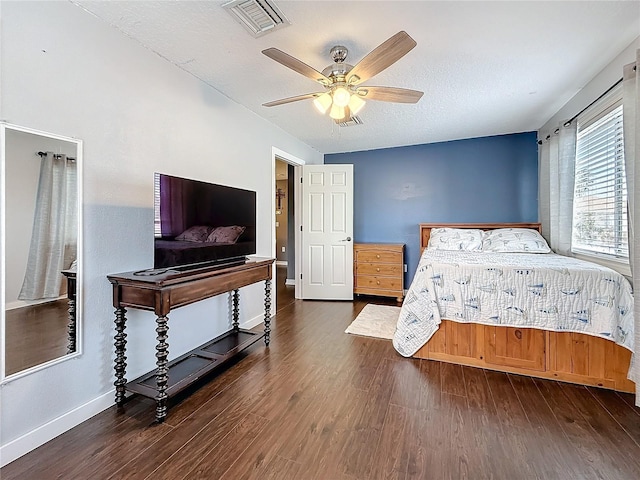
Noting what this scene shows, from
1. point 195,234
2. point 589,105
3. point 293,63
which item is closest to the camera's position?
point 293,63

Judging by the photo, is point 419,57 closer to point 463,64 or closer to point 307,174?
point 463,64

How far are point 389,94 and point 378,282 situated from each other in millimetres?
2986

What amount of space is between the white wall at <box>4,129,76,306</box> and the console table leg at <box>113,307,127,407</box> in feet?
1.62

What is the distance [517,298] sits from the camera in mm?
2271

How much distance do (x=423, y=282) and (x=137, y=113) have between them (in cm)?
249

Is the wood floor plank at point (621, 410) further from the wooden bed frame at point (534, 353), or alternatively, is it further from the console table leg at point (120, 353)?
the console table leg at point (120, 353)

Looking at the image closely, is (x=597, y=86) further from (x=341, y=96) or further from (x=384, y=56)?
(x=341, y=96)

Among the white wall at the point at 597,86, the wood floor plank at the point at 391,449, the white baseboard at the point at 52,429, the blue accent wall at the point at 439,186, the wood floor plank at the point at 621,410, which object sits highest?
the white wall at the point at 597,86

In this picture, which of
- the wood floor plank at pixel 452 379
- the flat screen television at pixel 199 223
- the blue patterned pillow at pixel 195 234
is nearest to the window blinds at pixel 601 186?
the wood floor plank at pixel 452 379

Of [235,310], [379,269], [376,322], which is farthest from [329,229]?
[235,310]

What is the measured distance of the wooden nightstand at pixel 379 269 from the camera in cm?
451

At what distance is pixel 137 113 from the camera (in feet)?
6.67

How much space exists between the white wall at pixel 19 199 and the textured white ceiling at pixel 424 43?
2.90ft

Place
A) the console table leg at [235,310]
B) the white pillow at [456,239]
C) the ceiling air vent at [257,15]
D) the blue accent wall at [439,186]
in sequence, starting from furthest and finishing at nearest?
the blue accent wall at [439,186], the white pillow at [456,239], the console table leg at [235,310], the ceiling air vent at [257,15]
